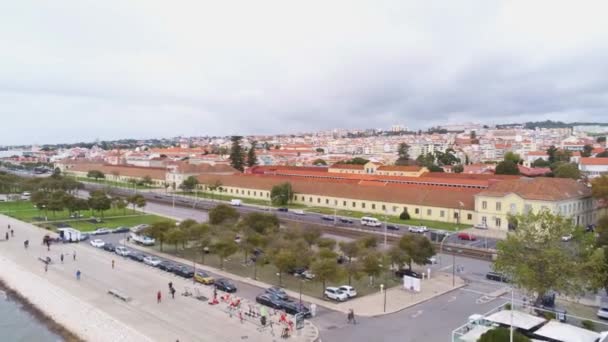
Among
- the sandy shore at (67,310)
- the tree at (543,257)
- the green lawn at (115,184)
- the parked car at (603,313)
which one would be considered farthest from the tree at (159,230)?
the green lawn at (115,184)

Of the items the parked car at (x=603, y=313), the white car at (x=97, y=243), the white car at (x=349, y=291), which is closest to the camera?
the parked car at (x=603, y=313)

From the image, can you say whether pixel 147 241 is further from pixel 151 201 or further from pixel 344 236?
pixel 151 201

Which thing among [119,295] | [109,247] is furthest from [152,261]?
[119,295]

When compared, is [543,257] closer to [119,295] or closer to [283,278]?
[283,278]

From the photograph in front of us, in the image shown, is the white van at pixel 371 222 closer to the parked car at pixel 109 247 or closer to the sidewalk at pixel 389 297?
the sidewalk at pixel 389 297

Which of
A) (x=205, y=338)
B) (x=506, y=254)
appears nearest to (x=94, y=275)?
(x=205, y=338)

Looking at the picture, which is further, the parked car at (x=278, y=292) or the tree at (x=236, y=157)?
the tree at (x=236, y=157)
